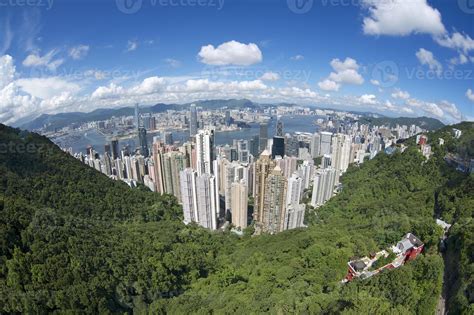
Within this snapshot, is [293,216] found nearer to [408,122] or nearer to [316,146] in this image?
[316,146]

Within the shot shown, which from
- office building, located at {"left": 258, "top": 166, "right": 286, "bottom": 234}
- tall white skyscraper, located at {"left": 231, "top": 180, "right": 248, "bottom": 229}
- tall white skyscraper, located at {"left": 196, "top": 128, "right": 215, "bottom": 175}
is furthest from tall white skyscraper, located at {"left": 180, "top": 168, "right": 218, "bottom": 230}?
tall white skyscraper, located at {"left": 196, "top": 128, "right": 215, "bottom": 175}

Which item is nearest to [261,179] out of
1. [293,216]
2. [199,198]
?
[293,216]

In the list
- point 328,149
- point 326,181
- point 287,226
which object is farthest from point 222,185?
point 328,149

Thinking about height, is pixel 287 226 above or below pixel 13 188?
below

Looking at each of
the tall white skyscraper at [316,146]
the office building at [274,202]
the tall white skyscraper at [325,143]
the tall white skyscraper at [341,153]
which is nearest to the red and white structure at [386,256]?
the office building at [274,202]

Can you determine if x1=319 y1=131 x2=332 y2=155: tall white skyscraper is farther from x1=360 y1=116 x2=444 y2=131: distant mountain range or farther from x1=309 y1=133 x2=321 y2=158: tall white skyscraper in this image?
x1=360 y1=116 x2=444 y2=131: distant mountain range

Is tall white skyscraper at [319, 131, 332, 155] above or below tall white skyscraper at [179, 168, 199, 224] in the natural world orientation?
above

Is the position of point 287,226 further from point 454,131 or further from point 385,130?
point 385,130
